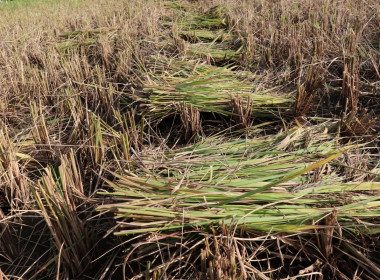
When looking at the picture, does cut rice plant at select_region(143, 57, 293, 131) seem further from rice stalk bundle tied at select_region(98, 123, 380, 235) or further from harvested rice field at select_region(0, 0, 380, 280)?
rice stalk bundle tied at select_region(98, 123, 380, 235)

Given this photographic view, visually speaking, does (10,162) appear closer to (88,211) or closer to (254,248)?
(88,211)

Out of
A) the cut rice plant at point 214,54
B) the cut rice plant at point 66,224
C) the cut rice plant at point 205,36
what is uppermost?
the cut rice plant at point 205,36

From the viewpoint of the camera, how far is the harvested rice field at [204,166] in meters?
1.26

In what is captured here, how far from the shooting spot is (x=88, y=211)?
1465mm

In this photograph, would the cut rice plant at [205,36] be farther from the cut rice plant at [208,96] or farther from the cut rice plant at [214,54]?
the cut rice plant at [208,96]

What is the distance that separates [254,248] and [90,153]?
3.72 ft

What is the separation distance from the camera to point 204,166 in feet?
5.35

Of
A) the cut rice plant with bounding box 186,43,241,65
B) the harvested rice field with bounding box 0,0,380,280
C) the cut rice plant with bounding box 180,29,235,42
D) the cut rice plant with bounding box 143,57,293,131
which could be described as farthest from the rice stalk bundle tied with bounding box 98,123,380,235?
the cut rice plant with bounding box 180,29,235,42

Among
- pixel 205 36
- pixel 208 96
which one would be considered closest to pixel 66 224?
pixel 208 96

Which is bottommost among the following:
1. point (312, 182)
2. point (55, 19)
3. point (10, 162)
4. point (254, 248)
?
point (254, 248)

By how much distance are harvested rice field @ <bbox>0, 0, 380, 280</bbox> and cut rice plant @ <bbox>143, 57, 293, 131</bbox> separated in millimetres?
14

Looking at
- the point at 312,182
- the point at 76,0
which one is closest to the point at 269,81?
the point at 312,182

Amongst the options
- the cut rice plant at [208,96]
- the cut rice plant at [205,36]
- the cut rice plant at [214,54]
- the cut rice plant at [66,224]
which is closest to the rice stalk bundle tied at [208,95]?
the cut rice plant at [208,96]

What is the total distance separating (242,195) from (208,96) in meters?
1.21
